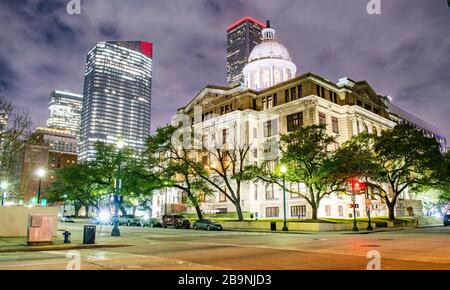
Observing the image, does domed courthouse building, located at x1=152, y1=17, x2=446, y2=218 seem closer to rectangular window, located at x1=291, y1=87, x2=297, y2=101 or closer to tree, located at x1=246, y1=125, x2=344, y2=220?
rectangular window, located at x1=291, y1=87, x2=297, y2=101

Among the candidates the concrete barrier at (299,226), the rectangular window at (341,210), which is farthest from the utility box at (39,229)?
the rectangular window at (341,210)

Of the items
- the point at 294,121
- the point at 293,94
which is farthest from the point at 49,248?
the point at 293,94

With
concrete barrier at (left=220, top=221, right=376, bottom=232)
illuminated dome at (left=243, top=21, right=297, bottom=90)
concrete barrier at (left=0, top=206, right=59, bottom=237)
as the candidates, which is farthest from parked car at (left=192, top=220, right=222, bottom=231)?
illuminated dome at (left=243, top=21, right=297, bottom=90)

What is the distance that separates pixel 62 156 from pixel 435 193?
149330mm

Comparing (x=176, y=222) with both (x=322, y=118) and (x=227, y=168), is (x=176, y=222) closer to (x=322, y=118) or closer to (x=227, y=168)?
(x=227, y=168)

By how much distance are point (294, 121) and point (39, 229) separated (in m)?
50.9

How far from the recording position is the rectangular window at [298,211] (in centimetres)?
5873

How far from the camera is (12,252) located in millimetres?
17484

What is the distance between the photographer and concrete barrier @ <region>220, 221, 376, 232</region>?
39719 millimetres

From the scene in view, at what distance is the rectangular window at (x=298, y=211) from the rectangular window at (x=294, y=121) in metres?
13.6

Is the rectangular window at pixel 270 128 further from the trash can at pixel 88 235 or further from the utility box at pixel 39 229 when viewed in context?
the utility box at pixel 39 229

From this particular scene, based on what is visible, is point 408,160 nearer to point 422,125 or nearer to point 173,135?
point 173,135
